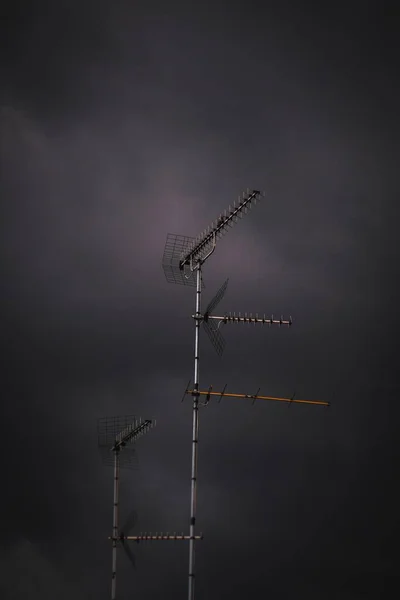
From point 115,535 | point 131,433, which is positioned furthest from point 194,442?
point 115,535

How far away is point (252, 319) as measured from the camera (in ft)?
33.8

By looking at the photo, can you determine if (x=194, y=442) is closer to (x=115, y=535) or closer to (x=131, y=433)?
(x=131, y=433)

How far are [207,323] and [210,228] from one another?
3.67 ft

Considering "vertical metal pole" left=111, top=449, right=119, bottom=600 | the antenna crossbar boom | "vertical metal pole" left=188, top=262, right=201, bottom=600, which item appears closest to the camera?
"vertical metal pole" left=188, top=262, right=201, bottom=600

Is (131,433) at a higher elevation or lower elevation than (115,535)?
higher

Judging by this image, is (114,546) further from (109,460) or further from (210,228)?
(210,228)

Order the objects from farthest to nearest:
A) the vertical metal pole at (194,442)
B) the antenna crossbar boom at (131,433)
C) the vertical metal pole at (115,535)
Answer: the antenna crossbar boom at (131,433) → the vertical metal pole at (115,535) → the vertical metal pole at (194,442)

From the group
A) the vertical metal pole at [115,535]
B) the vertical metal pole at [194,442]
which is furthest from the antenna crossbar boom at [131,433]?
the vertical metal pole at [194,442]

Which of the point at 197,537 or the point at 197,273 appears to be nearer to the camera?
the point at 197,537

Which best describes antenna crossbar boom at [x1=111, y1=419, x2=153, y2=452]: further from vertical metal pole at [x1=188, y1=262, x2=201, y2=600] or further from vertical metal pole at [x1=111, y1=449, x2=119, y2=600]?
vertical metal pole at [x1=188, y1=262, x2=201, y2=600]

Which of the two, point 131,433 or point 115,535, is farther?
point 131,433

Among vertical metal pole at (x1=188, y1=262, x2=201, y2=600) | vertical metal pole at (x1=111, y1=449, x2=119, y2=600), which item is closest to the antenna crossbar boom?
vertical metal pole at (x1=111, y1=449, x2=119, y2=600)

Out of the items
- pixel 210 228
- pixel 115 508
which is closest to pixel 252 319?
pixel 210 228

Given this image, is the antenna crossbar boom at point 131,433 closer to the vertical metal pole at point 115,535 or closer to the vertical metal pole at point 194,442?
the vertical metal pole at point 115,535
